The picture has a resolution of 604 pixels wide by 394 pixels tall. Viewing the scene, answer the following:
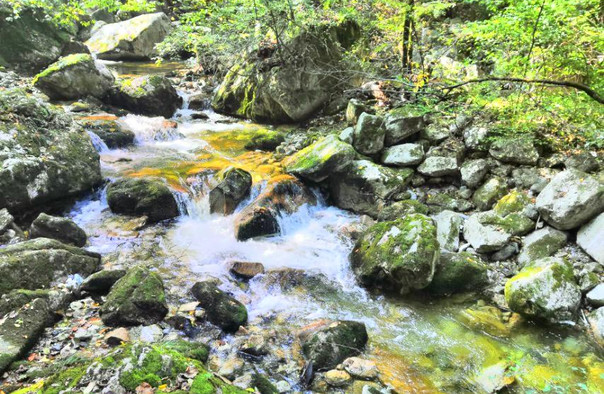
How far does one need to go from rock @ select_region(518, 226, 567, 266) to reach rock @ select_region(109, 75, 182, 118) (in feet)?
40.2

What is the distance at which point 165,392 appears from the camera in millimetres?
2783

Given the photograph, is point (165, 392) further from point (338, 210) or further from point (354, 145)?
point (354, 145)

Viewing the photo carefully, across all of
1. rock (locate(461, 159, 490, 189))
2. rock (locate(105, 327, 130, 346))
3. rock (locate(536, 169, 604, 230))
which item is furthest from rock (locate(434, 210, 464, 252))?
rock (locate(105, 327, 130, 346))

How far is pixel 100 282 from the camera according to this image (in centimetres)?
527

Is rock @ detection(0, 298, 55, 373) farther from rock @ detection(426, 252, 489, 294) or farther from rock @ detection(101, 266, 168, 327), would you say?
rock @ detection(426, 252, 489, 294)

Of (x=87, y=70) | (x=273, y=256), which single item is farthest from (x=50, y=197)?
(x=87, y=70)

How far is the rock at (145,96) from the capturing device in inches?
516

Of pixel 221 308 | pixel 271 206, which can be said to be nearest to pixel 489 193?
pixel 271 206

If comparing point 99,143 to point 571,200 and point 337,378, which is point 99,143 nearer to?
point 337,378

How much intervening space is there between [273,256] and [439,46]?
26.8 feet

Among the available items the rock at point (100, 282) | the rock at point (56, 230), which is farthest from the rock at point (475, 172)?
the rock at point (56, 230)

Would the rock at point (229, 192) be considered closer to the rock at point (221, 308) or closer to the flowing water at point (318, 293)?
the flowing water at point (318, 293)

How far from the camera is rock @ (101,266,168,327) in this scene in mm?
4581

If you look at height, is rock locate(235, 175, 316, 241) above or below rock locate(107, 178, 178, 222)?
below
